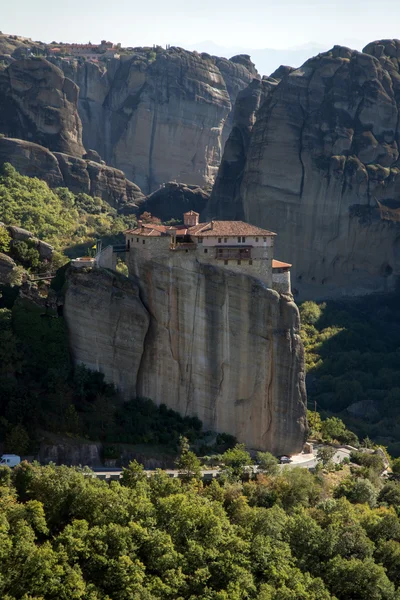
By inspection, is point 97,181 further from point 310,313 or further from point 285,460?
point 285,460

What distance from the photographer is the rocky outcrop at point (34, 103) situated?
98.2 metres

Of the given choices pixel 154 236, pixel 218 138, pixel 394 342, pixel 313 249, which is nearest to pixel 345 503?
pixel 154 236

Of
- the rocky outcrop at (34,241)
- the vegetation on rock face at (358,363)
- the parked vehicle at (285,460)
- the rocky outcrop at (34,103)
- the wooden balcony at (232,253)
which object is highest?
the rocky outcrop at (34,103)

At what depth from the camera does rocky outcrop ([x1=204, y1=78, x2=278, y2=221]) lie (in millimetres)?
100938

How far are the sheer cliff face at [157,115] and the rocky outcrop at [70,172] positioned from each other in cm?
1487

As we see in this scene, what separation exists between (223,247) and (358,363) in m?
30.8

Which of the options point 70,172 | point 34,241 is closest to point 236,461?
point 34,241

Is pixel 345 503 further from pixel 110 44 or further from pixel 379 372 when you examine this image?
pixel 110 44

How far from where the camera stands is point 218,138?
405 feet

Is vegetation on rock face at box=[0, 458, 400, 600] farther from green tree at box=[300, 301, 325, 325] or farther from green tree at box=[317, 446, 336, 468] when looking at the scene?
green tree at box=[300, 301, 325, 325]

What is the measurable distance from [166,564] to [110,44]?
102 m

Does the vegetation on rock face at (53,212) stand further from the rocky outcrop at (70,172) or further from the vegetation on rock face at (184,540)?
the vegetation on rock face at (184,540)

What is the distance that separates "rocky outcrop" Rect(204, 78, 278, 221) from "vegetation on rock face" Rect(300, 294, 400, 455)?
12.4 meters

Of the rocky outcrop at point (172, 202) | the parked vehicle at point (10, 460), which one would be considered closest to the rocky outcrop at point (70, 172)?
the rocky outcrop at point (172, 202)
